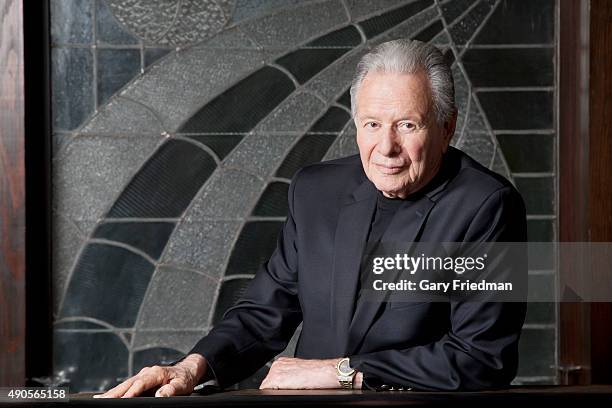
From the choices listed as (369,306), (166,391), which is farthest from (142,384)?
(369,306)

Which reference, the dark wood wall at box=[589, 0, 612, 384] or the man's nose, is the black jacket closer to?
the man's nose

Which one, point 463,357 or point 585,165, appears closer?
point 463,357

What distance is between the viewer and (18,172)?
10.5 feet

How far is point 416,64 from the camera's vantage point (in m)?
2.02

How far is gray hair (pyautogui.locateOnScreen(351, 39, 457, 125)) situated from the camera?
6.62 feet

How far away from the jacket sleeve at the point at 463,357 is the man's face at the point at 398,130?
317 millimetres

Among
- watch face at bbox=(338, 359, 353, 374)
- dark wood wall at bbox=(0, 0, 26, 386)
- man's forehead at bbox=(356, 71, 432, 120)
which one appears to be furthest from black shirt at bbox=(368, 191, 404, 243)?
dark wood wall at bbox=(0, 0, 26, 386)

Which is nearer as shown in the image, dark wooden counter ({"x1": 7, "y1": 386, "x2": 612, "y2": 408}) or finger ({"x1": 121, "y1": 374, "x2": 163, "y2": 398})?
dark wooden counter ({"x1": 7, "y1": 386, "x2": 612, "y2": 408})

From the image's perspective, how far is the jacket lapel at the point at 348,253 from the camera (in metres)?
2.13

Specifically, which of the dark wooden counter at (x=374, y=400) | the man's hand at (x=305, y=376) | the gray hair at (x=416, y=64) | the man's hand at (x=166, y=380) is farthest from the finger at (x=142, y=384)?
the gray hair at (x=416, y=64)

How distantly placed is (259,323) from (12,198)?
1435 millimetres

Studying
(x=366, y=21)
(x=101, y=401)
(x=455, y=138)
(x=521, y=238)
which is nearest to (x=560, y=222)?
(x=455, y=138)

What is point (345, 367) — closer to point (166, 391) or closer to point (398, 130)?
point (166, 391)

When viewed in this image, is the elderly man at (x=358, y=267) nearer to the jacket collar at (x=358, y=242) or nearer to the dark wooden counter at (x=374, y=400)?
the jacket collar at (x=358, y=242)
